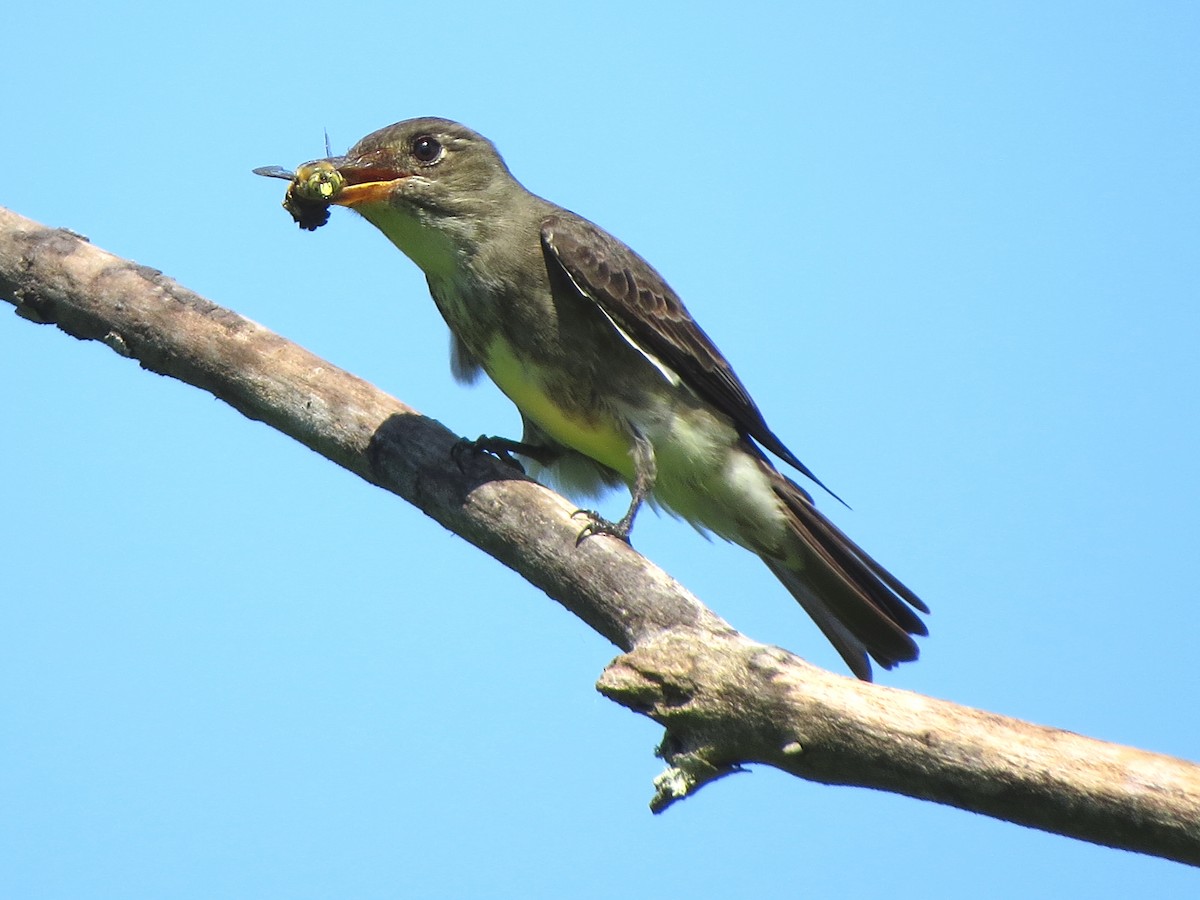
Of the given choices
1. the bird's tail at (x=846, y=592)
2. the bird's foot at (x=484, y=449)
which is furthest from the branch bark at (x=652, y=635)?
the bird's tail at (x=846, y=592)

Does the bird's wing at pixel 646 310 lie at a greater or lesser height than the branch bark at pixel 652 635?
greater

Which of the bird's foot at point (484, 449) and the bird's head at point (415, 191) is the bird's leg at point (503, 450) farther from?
the bird's head at point (415, 191)

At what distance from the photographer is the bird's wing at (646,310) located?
6.16 meters

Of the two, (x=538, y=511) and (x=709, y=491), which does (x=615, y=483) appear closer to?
(x=709, y=491)

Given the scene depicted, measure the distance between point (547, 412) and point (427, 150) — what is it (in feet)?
4.25

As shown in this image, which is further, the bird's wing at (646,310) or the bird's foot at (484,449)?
the bird's wing at (646,310)

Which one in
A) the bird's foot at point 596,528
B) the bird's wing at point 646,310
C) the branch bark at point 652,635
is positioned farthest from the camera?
the bird's wing at point 646,310

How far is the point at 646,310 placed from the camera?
625 centimetres

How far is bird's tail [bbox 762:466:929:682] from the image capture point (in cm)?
639

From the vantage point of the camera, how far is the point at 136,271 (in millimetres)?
5703

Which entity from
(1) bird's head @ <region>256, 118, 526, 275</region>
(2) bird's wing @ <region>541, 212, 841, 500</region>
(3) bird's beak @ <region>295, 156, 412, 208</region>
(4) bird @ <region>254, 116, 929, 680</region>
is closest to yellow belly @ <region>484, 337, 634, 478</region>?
(4) bird @ <region>254, 116, 929, 680</region>

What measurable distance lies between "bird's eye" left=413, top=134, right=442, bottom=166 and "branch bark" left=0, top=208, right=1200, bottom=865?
1.17 meters

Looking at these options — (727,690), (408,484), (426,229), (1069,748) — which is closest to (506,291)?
(426,229)

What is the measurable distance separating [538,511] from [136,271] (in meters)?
1.95
